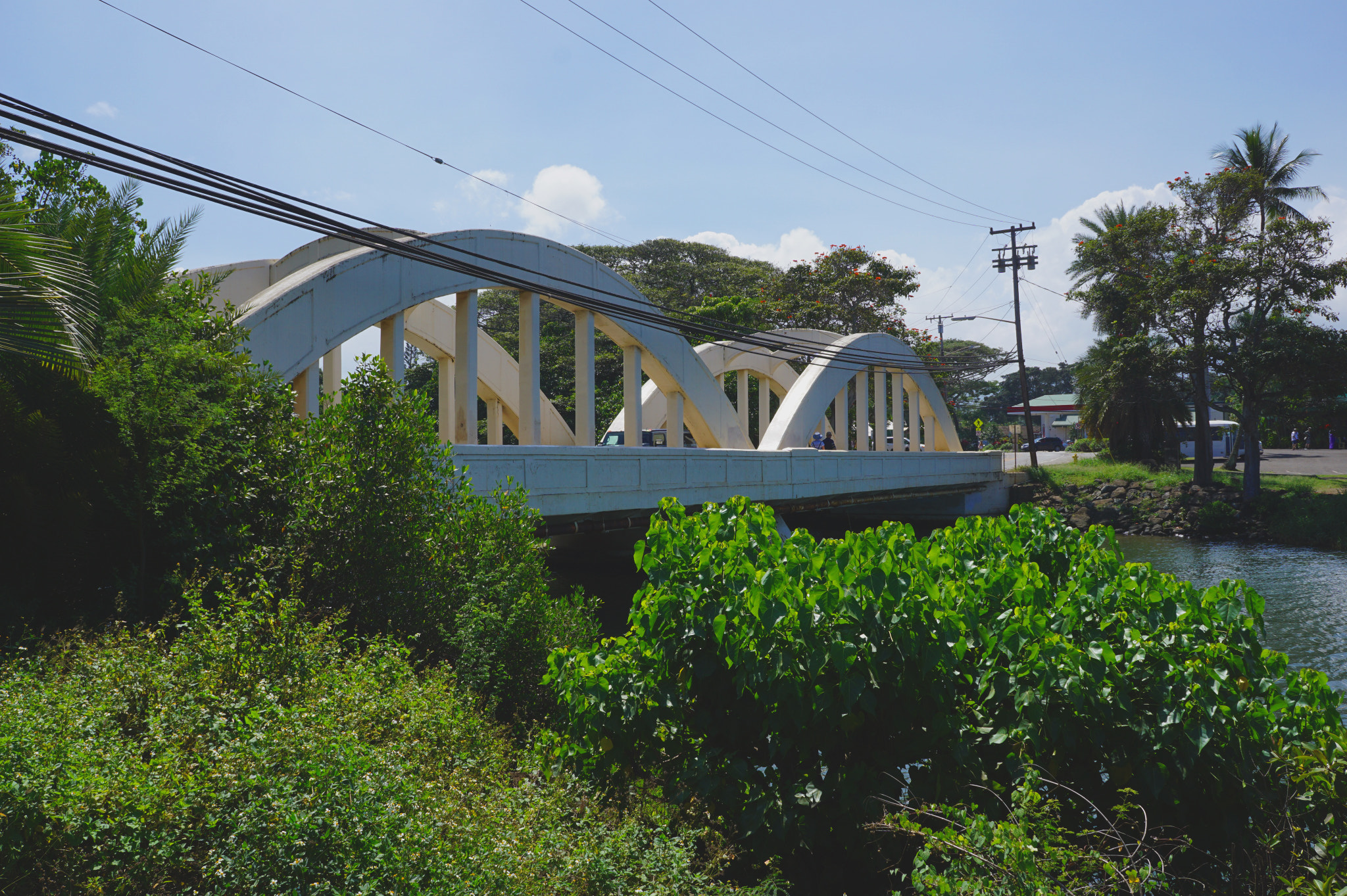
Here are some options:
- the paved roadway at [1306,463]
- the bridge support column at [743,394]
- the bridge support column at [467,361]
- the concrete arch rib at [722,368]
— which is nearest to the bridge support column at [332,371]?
the bridge support column at [467,361]

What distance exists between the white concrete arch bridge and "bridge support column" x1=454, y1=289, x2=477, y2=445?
0.11 ft

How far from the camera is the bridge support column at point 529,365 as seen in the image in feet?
51.2

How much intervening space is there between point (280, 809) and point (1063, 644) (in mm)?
3433

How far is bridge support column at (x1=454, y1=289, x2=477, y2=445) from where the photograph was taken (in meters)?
14.4

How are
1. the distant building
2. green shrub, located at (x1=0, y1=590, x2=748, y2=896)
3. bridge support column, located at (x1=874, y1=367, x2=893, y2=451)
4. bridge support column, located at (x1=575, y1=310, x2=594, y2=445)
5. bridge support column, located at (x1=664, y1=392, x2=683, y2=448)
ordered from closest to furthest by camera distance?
green shrub, located at (x1=0, y1=590, x2=748, y2=896) < bridge support column, located at (x1=575, y1=310, x2=594, y2=445) < bridge support column, located at (x1=664, y1=392, x2=683, y2=448) < bridge support column, located at (x1=874, y1=367, x2=893, y2=451) < the distant building

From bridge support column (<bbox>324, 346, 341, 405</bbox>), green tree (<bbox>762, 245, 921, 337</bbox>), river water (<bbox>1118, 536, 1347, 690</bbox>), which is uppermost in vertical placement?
green tree (<bbox>762, 245, 921, 337</bbox>)

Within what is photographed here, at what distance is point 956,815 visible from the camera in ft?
12.4

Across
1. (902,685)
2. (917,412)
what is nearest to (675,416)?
(902,685)

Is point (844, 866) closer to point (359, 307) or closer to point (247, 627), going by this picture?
point (247, 627)

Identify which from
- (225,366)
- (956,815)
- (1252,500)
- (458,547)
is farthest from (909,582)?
(1252,500)

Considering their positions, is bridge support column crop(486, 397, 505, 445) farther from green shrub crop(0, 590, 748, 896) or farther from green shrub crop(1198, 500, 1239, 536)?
green shrub crop(1198, 500, 1239, 536)

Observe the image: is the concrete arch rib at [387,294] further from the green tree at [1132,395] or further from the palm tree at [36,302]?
the green tree at [1132,395]

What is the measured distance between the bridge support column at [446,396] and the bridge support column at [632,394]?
5.99 meters

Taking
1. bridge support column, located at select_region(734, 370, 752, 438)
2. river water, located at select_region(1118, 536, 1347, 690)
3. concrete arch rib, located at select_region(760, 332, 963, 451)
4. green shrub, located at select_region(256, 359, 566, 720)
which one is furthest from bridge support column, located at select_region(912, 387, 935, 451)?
green shrub, located at select_region(256, 359, 566, 720)
